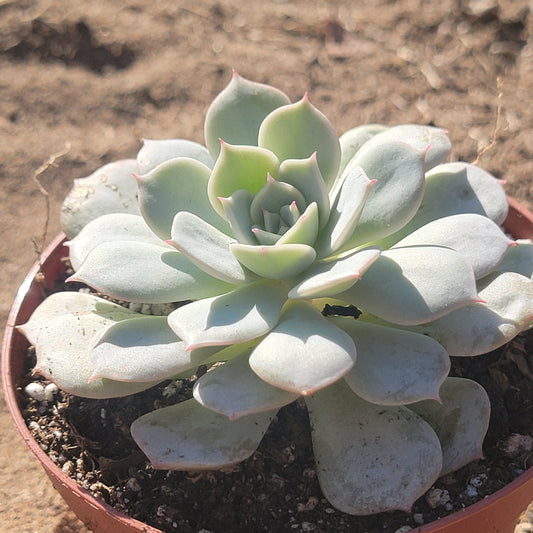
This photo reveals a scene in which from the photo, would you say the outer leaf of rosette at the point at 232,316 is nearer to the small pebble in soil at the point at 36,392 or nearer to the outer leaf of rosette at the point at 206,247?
the outer leaf of rosette at the point at 206,247

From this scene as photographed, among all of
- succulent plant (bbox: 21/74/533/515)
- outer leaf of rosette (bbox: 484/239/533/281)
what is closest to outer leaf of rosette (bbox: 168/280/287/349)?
succulent plant (bbox: 21/74/533/515)

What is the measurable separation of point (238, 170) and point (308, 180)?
0.41 ft

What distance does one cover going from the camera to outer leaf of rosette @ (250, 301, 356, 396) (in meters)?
1.00

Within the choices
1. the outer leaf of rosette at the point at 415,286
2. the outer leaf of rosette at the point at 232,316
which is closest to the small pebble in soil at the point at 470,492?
the outer leaf of rosette at the point at 415,286

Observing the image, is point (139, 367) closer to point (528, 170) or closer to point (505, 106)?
point (528, 170)


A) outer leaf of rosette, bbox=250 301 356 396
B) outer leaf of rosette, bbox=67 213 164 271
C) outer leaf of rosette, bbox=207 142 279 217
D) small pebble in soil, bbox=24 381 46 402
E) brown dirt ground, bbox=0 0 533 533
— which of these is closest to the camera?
outer leaf of rosette, bbox=250 301 356 396

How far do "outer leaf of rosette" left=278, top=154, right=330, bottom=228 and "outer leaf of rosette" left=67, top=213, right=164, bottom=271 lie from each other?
0.99ft

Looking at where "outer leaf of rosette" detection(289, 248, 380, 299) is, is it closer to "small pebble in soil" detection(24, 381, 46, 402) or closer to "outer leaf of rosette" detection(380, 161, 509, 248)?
"outer leaf of rosette" detection(380, 161, 509, 248)

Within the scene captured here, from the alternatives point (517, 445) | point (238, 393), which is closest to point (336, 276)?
point (238, 393)

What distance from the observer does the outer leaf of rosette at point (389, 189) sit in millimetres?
1183

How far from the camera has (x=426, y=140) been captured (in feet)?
4.50

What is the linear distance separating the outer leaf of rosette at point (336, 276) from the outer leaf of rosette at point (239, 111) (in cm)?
35

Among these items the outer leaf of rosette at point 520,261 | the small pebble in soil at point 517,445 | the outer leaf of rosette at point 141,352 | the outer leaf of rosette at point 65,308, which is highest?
the outer leaf of rosette at point 520,261

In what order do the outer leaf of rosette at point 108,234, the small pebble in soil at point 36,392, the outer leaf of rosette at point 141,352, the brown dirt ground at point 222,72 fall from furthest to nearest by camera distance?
the brown dirt ground at point 222,72 → the small pebble in soil at point 36,392 → the outer leaf of rosette at point 108,234 → the outer leaf of rosette at point 141,352
